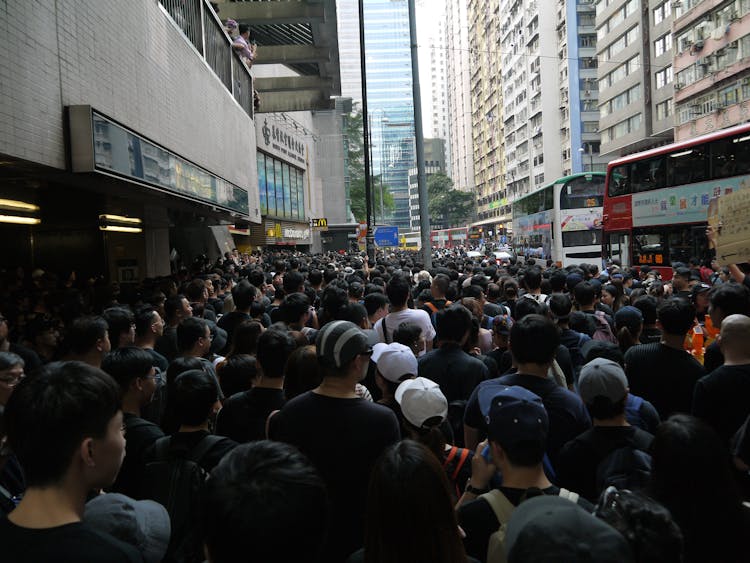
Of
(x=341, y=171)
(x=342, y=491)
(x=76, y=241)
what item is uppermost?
(x=341, y=171)

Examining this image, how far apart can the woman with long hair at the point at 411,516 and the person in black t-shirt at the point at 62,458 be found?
2.47 ft

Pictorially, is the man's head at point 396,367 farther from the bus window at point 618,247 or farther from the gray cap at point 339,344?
the bus window at point 618,247

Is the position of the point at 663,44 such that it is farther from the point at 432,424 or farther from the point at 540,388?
the point at 432,424

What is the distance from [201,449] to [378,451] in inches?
33.5

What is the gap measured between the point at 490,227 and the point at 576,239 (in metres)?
72.9

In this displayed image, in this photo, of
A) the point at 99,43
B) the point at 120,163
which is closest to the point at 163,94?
the point at 99,43

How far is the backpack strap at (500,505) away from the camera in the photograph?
2289mm

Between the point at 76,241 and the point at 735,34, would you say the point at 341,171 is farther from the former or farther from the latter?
the point at 76,241

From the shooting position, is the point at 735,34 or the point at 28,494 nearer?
the point at 28,494

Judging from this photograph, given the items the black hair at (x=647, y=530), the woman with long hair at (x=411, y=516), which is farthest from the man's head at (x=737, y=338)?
the woman with long hair at (x=411, y=516)

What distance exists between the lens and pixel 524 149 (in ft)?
263

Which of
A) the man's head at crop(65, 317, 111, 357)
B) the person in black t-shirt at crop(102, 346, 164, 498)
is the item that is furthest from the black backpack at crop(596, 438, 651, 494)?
the man's head at crop(65, 317, 111, 357)

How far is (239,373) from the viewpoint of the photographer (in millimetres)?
4309

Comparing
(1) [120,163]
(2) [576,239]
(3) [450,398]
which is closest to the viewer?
(3) [450,398]
